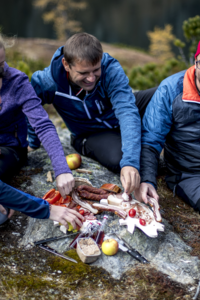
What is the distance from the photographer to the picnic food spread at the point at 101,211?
2131 mm

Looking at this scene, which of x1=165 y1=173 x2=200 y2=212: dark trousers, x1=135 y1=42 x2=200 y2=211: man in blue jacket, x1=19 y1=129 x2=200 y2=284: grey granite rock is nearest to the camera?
x1=19 y1=129 x2=200 y2=284: grey granite rock

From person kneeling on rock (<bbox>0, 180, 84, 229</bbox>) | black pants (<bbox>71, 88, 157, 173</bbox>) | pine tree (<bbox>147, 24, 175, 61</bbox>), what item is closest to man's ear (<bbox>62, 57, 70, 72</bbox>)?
black pants (<bbox>71, 88, 157, 173</bbox>)

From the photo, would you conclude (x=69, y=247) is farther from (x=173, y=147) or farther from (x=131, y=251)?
(x=173, y=147)

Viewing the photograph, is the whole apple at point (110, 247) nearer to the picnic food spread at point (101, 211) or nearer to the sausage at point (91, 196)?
the picnic food spread at point (101, 211)

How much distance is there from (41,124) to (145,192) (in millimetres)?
1255

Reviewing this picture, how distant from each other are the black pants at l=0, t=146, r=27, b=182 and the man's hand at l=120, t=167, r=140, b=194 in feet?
4.51

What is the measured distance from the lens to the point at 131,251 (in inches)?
85.8

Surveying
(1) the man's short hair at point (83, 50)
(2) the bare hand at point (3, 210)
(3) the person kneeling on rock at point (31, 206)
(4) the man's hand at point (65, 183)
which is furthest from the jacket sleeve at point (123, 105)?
(2) the bare hand at point (3, 210)

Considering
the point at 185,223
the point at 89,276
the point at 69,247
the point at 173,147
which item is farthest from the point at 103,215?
the point at 173,147

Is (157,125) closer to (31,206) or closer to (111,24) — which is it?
(31,206)

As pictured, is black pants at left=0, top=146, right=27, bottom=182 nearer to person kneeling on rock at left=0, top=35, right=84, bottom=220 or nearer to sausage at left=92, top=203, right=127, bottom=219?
person kneeling on rock at left=0, top=35, right=84, bottom=220

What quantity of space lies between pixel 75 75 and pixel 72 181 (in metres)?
1.14

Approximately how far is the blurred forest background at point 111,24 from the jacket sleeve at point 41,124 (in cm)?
1440

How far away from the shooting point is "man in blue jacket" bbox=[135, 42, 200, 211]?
2.71m
